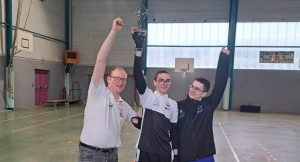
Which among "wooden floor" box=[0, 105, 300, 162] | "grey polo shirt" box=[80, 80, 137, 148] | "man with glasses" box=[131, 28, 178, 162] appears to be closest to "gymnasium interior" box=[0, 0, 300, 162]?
"wooden floor" box=[0, 105, 300, 162]

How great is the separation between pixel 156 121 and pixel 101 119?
2.11 ft

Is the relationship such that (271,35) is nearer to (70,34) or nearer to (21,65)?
(70,34)

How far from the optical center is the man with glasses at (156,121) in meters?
2.47

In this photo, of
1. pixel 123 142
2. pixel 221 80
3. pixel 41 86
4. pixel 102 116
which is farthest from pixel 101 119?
pixel 41 86

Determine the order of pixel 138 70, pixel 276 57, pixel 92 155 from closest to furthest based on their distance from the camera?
pixel 92 155 → pixel 138 70 → pixel 276 57

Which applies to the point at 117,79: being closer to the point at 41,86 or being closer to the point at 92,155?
the point at 92,155

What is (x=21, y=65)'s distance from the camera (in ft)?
43.4

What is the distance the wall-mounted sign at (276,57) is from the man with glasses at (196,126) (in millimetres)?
14673

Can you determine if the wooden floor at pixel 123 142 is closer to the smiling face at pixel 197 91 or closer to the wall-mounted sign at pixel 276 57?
the smiling face at pixel 197 91

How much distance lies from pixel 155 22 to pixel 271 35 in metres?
8.37

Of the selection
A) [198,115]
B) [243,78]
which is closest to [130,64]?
[243,78]

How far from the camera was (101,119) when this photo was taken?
2287 millimetres

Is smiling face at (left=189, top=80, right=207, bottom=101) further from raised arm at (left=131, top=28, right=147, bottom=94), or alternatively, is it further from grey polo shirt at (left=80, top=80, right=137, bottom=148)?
grey polo shirt at (left=80, top=80, right=137, bottom=148)

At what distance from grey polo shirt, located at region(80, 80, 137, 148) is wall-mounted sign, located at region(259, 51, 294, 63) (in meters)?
15.6
